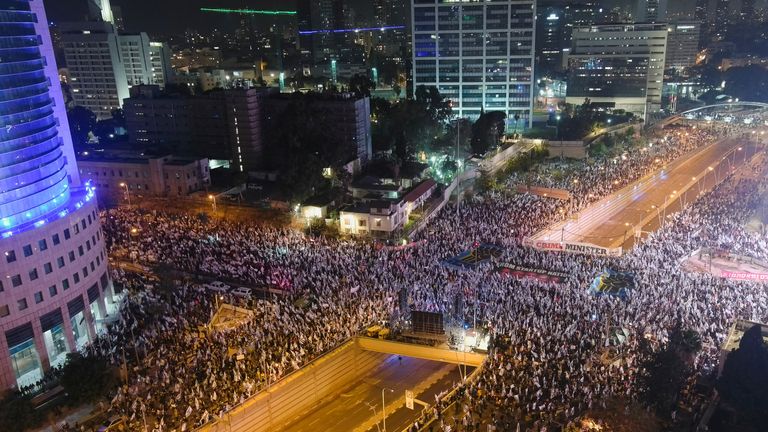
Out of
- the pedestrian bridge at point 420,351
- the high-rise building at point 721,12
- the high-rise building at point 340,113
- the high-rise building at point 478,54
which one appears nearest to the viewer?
the pedestrian bridge at point 420,351

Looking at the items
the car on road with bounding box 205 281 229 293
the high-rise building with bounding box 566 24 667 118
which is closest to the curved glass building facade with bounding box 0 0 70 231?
the car on road with bounding box 205 281 229 293

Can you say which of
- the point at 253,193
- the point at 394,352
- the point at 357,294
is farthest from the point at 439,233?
the point at 253,193

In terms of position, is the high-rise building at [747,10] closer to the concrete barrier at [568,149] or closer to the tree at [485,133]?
the concrete barrier at [568,149]

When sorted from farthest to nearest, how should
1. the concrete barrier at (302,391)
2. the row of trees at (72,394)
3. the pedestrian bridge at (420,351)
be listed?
1. the pedestrian bridge at (420,351)
2. the concrete barrier at (302,391)
3. the row of trees at (72,394)

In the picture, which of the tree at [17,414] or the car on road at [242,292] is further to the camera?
the car on road at [242,292]

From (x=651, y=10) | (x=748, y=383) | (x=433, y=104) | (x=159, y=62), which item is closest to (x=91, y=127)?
(x=159, y=62)

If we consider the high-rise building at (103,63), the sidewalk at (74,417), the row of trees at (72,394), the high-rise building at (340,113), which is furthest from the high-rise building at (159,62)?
the sidewalk at (74,417)

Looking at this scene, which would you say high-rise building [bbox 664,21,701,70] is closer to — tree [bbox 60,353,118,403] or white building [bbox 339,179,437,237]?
white building [bbox 339,179,437,237]

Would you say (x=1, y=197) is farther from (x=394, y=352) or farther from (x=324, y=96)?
(x=324, y=96)

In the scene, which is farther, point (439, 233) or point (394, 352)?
point (439, 233)
